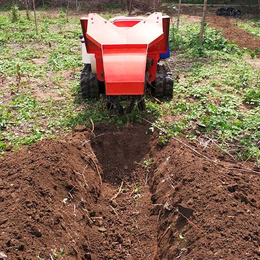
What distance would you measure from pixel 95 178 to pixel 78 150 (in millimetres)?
493

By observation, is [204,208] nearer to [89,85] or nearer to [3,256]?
[3,256]

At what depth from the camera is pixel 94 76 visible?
22.3ft

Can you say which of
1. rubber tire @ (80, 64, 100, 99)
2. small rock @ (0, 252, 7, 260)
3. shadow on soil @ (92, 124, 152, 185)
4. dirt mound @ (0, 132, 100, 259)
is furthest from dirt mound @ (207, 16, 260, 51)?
small rock @ (0, 252, 7, 260)

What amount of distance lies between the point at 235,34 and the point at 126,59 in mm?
8062

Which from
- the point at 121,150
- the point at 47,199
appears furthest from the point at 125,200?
the point at 47,199

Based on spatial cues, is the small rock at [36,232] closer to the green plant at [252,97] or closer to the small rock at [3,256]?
the small rock at [3,256]

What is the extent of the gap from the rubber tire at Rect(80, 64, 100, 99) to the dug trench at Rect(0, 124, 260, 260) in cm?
138

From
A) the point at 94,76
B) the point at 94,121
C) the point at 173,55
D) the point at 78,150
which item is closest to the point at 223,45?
the point at 173,55

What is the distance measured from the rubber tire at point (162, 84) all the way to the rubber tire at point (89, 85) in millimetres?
1076

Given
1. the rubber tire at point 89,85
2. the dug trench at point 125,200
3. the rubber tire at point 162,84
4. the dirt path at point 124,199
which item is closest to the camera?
the dug trench at point 125,200

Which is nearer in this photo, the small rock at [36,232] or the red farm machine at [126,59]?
the small rock at [36,232]

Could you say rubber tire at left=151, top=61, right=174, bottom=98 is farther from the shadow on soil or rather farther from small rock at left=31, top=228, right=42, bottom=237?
small rock at left=31, top=228, right=42, bottom=237

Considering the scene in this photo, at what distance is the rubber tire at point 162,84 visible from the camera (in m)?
6.68

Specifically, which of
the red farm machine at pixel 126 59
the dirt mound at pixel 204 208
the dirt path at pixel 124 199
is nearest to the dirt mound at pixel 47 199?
the dirt path at pixel 124 199
